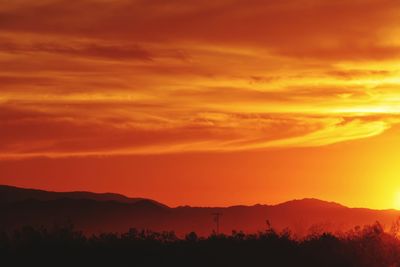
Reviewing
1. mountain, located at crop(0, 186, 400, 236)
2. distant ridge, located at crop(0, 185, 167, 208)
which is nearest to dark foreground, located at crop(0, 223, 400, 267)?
mountain, located at crop(0, 186, 400, 236)

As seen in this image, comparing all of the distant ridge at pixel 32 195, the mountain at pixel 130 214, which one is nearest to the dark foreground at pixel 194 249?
the mountain at pixel 130 214

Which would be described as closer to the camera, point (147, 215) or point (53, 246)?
point (53, 246)

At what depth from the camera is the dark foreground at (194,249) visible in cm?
2950

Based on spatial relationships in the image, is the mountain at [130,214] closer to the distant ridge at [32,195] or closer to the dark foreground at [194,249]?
the distant ridge at [32,195]

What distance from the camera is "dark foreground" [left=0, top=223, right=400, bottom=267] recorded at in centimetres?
2950

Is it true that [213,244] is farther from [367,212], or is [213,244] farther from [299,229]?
[367,212]

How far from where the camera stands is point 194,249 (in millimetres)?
32531

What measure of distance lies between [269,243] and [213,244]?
96.2 inches

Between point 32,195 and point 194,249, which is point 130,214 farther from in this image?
point 194,249

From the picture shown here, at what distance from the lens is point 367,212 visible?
171625mm

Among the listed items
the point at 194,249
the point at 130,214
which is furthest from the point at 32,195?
the point at 194,249

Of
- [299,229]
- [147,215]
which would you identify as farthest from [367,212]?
[299,229]

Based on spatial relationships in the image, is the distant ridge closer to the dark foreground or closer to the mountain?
the mountain

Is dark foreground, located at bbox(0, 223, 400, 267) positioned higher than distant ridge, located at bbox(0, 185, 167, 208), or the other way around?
distant ridge, located at bbox(0, 185, 167, 208)
